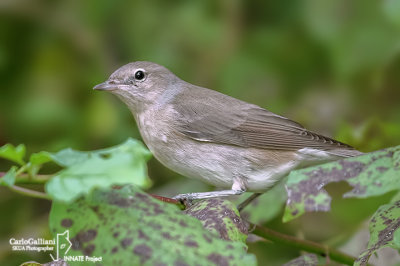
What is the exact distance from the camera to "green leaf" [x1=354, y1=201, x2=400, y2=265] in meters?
1.88

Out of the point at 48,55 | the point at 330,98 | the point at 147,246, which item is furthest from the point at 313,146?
the point at 48,55

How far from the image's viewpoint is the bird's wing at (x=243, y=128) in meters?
4.04

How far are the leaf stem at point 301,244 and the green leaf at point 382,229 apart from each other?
592 mm

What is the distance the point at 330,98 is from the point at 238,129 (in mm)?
2029

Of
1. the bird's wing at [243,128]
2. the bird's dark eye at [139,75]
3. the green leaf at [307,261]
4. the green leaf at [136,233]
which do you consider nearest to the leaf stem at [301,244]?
the green leaf at [307,261]

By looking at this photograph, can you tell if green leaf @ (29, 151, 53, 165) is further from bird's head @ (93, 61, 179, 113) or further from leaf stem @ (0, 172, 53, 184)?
bird's head @ (93, 61, 179, 113)

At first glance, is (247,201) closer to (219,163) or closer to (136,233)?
(219,163)

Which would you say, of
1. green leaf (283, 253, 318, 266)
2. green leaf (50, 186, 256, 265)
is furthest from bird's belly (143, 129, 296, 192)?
green leaf (50, 186, 256, 265)

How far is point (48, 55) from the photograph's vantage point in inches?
232

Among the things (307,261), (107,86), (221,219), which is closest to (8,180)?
(221,219)

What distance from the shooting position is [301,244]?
2.71m

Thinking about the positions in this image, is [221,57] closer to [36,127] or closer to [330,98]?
[330,98]

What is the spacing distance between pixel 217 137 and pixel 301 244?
1.49 meters

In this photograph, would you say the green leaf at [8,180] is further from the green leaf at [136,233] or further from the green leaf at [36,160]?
the green leaf at [136,233]
